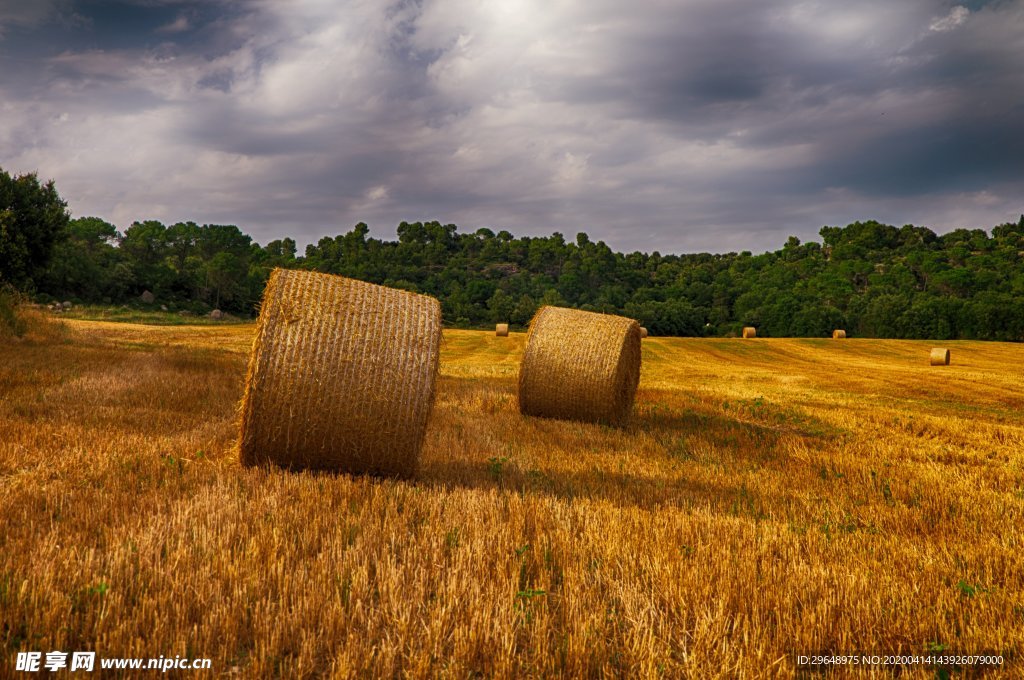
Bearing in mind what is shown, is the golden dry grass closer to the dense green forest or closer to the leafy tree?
the leafy tree

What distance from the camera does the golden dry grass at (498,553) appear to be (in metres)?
3.14

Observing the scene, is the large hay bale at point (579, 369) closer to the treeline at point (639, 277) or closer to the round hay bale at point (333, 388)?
the round hay bale at point (333, 388)

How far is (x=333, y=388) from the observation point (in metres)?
6.38

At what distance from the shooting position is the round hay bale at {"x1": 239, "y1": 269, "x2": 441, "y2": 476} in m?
6.32

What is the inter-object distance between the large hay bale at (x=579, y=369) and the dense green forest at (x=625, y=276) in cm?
2623

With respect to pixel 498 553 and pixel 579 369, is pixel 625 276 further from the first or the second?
pixel 498 553

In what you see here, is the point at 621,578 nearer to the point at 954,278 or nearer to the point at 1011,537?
the point at 1011,537

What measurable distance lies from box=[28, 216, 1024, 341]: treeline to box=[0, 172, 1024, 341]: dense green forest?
10.4 inches

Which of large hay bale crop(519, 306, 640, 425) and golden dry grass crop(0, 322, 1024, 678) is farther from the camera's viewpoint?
large hay bale crop(519, 306, 640, 425)

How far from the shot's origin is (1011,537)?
536 cm

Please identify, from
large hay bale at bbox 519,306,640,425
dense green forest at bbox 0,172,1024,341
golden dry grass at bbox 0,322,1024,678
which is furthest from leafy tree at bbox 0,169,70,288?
large hay bale at bbox 519,306,640,425

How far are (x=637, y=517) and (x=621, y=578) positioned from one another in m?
1.33

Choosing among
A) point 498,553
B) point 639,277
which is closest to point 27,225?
point 498,553

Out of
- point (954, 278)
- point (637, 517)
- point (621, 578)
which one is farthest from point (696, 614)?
point (954, 278)
